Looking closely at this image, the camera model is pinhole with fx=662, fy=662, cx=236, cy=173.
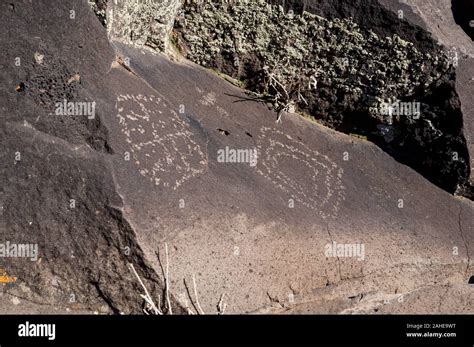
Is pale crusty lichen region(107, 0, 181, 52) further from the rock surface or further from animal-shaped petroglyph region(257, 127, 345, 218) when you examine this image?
animal-shaped petroglyph region(257, 127, 345, 218)

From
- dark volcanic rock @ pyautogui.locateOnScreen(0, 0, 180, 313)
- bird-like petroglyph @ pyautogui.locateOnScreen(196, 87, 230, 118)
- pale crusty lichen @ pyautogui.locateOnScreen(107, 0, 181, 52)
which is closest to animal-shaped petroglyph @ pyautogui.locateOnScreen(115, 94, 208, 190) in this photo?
dark volcanic rock @ pyautogui.locateOnScreen(0, 0, 180, 313)

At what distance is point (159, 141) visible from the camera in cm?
441

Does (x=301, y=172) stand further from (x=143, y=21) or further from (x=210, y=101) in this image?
(x=143, y=21)

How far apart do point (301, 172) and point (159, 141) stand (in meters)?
1.21

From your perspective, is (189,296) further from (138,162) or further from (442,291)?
(442,291)

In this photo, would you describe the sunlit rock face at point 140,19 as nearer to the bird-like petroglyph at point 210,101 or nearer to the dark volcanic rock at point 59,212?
the bird-like petroglyph at point 210,101

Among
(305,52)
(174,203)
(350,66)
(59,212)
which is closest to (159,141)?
(174,203)

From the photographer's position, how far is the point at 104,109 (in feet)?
13.9

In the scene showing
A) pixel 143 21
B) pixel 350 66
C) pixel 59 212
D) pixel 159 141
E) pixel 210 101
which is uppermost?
pixel 143 21

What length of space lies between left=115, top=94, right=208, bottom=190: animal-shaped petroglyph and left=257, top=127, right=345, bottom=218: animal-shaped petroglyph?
60 centimetres

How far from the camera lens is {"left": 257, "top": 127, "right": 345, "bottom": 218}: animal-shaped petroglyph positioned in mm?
4855

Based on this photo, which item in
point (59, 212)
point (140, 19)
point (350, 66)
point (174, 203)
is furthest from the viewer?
point (350, 66)

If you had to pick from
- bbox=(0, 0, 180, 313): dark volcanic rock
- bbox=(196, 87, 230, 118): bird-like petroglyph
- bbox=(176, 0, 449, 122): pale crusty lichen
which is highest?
bbox=(176, 0, 449, 122): pale crusty lichen

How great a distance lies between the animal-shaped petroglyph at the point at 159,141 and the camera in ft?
14.0
